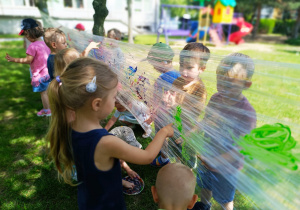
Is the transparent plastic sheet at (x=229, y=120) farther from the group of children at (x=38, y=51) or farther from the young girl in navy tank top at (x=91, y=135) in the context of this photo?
the group of children at (x=38, y=51)

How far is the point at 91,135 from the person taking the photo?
1.26m

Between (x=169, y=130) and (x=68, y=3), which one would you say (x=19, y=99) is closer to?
(x=169, y=130)

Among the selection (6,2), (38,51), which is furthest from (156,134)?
(6,2)

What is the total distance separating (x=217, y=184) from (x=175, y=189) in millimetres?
419

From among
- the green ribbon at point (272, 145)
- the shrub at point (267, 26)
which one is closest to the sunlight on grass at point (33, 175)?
the green ribbon at point (272, 145)

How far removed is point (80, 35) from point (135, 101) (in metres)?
1.79

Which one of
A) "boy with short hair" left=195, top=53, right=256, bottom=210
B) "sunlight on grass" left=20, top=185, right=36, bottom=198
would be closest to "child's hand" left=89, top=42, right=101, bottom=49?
"boy with short hair" left=195, top=53, right=256, bottom=210

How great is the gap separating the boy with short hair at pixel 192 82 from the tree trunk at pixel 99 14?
5.54 ft

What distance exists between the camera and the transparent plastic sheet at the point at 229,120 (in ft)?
3.29

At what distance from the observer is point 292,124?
112cm

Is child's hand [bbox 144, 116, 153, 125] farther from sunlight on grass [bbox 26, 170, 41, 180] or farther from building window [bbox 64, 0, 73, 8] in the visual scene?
building window [bbox 64, 0, 73, 8]

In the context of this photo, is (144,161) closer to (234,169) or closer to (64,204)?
(234,169)

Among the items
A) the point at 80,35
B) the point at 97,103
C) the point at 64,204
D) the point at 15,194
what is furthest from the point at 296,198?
the point at 80,35

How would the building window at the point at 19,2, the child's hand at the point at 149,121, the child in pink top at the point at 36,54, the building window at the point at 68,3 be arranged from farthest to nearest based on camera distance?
the building window at the point at 68,3 < the building window at the point at 19,2 < the child in pink top at the point at 36,54 < the child's hand at the point at 149,121
